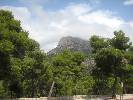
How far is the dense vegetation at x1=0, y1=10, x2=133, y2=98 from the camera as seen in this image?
47.9 meters

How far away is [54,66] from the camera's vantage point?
6844 cm

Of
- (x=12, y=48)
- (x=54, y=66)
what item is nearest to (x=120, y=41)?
(x=54, y=66)

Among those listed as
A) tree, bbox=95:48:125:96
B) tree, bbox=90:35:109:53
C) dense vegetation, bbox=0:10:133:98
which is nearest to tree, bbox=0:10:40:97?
dense vegetation, bbox=0:10:133:98

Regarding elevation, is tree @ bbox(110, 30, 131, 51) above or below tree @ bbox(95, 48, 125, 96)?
above

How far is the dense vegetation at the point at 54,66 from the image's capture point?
157 ft

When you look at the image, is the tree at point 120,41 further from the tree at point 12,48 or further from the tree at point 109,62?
the tree at point 12,48

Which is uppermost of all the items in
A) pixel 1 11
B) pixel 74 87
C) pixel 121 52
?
pixel 1 11

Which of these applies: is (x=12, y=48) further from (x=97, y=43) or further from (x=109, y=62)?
(x=97, y=43)

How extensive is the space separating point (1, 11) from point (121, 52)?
848 inches

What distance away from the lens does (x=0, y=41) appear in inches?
1725

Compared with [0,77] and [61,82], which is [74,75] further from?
[0,77]

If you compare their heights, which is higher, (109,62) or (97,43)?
(97,43)

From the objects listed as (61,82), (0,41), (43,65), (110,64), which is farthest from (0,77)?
(110,64)

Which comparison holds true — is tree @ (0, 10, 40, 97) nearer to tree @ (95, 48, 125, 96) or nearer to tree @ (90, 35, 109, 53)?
tree @ (95, 48, 125, 96)
